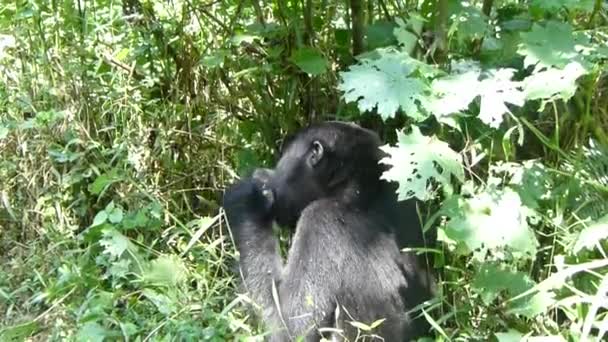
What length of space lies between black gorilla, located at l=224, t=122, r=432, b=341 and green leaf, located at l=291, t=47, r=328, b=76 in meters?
0.24

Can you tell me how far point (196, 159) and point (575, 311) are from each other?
1928 mm

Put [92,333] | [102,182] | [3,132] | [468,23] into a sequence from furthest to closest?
[3,132] < [102,182] < [468,23] < [92,333]

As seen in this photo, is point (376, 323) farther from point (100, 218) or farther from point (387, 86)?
point (100, 218)

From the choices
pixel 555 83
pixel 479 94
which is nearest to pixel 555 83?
pixel 555 83

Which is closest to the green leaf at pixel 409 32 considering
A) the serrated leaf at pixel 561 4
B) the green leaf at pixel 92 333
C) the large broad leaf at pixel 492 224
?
the serrated leaf at pixel 561 4

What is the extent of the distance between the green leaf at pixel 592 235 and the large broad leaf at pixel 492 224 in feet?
0.54

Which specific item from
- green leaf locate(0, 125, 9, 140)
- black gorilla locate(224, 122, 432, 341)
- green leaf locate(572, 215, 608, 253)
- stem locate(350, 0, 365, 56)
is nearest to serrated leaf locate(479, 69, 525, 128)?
green leaf locate(572, 215, 608, 253)

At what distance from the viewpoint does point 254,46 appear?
4.37m

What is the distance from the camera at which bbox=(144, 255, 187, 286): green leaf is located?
3.83 meters

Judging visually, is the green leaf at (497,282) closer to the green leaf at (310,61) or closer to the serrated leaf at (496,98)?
the serrated leaf at (496,98)

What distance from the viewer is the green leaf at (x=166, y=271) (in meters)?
3.83

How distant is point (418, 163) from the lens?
3225 millimetres

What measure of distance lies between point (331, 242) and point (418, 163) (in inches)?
19.9

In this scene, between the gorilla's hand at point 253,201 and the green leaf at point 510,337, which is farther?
the gorilla's hand at point 253,201
